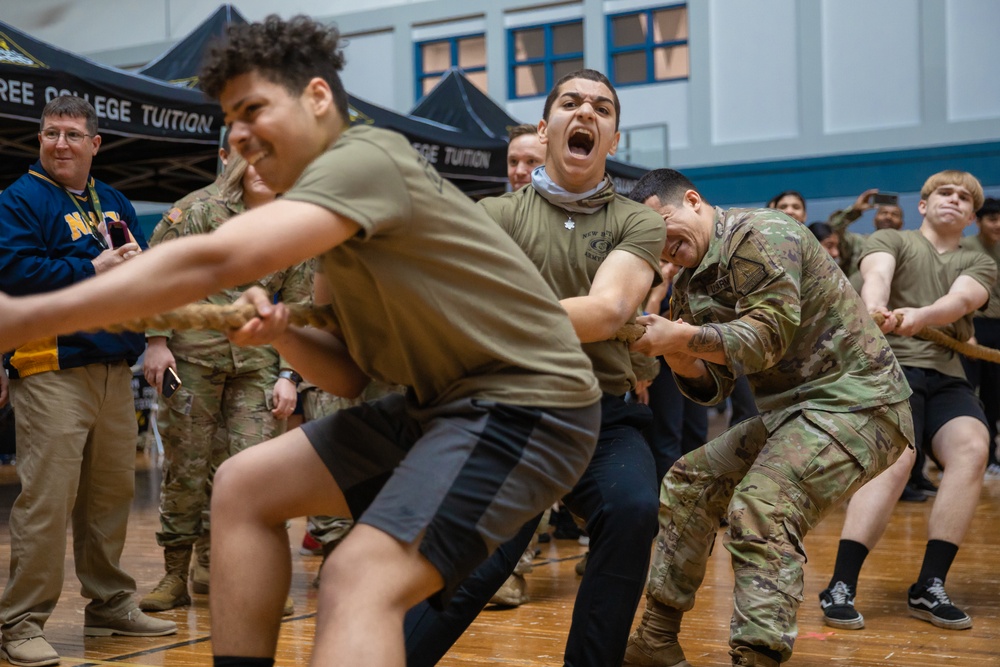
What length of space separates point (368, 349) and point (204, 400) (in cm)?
239

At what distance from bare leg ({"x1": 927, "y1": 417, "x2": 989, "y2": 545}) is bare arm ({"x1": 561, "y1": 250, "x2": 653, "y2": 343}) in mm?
2067

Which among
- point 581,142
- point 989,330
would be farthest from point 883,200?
point 581,142

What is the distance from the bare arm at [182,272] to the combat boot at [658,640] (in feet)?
6.99

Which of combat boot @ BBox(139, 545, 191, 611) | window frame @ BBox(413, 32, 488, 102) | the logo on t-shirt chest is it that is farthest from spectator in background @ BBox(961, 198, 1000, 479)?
window frame @ BBox(413, 32, 488, 102)

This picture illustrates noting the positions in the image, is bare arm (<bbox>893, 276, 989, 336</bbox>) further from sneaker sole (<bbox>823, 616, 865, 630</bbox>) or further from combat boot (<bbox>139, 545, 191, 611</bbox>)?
combat boot (<bbox>139, 545, 191, 611</bbox>)

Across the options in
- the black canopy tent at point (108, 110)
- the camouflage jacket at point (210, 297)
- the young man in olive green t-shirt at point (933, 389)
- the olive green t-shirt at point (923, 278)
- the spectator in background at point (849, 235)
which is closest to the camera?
the young man in olive green t-shirt at point (933, 389)

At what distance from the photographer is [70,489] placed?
11.7 feet

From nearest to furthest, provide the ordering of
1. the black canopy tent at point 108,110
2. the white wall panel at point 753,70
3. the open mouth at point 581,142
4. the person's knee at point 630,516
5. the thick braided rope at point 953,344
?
the person's knee at point 630,516, the open mouth at point 581,142, the thick braided rope at point 953,344, the black canopy tent at point 108,110, the white wall panel at point 753,70

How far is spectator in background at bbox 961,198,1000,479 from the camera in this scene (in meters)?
7.67

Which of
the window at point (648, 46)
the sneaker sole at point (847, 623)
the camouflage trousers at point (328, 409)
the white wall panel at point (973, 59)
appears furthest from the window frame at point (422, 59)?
the sneaker sole at point (847, 623)

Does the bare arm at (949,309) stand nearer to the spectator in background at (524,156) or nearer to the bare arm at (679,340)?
the bare arm at (679,340)

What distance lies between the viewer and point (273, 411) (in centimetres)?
437

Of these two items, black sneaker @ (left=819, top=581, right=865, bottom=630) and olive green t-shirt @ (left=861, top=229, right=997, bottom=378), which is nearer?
black sneaker @ (left=819, top=581, right=865, bottom=630)

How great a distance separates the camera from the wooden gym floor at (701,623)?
11.6 feet
